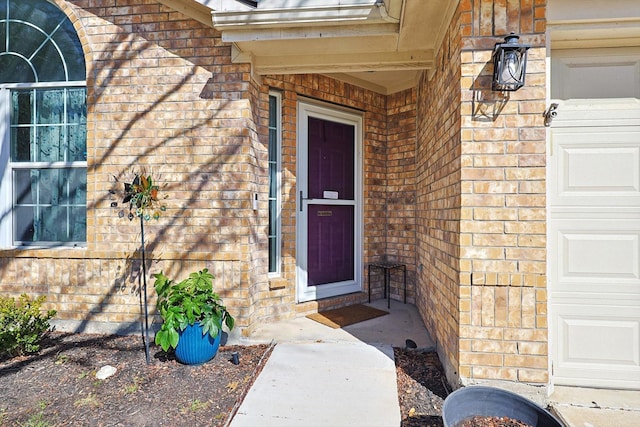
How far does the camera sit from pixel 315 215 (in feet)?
14.0

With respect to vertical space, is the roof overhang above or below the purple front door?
above

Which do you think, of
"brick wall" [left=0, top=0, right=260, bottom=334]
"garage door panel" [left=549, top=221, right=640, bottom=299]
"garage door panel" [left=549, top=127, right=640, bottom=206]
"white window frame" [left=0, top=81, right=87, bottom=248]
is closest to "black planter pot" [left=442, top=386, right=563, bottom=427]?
"garage door panel" [left=549, top=221, right=640, bottom=299]

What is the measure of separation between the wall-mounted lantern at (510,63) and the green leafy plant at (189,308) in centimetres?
269

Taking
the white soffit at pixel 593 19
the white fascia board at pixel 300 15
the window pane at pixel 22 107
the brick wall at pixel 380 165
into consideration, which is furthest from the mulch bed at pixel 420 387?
the window pane at pixel 22 107

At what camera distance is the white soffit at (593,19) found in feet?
7.06

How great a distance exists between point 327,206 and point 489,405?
2795 mm

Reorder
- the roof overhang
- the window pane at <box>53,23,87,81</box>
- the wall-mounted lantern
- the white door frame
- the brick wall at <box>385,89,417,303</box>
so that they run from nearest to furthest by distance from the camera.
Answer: the wall-mounted lantern
the roof overhang
the window pane at <box>53,23,87,81</box>
the white door frame
the brick wall at <box>385,89,417,303</box>

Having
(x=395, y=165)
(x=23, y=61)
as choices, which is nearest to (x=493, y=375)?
(x=395, y=165)

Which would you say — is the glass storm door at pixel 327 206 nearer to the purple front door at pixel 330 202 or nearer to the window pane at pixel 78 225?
the purple front door at pixel 330 202

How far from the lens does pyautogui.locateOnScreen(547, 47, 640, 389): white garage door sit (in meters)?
2.29

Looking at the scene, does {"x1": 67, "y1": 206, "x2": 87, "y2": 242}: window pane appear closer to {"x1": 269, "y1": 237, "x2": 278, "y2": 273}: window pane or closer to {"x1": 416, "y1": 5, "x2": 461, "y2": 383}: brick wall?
{"x1": 269, "y1": 237, "x2": 278, "y2": 273}: window pane

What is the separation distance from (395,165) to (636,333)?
302 centimetres

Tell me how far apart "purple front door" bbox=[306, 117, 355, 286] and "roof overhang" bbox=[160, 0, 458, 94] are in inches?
39.0

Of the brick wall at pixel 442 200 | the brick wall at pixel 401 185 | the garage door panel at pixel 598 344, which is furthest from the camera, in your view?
the brick wall at pixel 401 185
